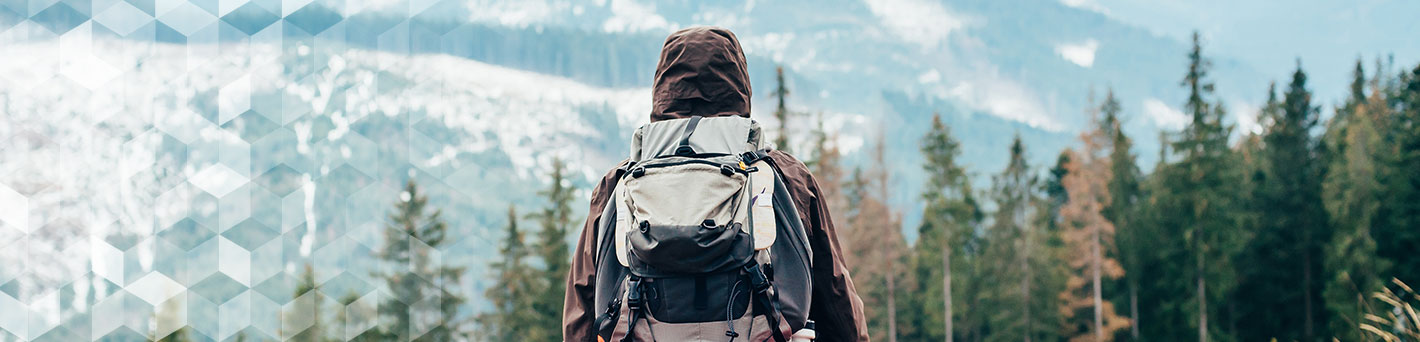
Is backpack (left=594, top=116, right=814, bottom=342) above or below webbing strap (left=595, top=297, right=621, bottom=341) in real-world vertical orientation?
above

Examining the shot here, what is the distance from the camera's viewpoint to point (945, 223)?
41875 millimetres

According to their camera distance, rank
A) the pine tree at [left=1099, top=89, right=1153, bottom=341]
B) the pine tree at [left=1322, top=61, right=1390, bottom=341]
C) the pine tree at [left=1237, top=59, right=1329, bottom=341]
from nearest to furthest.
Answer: the pine tree at [left=1322, top=61, right=1390, bottom=341]
the pine tree at [left=1237, top=59, right=1329, bottom=341]
the pine tree at [left=1099, top=89, right=1153, bottom=341]

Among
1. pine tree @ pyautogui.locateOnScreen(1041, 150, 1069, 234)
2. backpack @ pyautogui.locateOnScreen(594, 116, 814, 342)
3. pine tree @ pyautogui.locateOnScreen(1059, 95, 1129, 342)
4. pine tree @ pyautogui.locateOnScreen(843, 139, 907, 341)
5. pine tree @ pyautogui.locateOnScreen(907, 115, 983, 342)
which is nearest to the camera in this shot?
backpack @ pyautogui.locateOnScreen(594, 116, 814, 342)

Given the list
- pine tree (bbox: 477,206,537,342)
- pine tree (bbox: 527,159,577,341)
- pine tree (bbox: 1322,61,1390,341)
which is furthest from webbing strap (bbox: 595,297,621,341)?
pine tree (bbox: 1322,61,1390,341)

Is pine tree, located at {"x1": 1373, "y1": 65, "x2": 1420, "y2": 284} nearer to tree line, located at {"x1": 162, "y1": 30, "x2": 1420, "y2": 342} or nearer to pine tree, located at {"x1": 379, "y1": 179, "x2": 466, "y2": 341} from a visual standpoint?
tree line, located at {"x1": 162, "y1": 30, "x2": 1420, "y2": 342}

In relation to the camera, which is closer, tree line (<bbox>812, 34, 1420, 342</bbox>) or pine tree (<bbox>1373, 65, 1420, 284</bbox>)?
pine tree (<bbox>1373, 65, 1420, 284</bbox>)

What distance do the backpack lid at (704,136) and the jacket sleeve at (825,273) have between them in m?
0.13

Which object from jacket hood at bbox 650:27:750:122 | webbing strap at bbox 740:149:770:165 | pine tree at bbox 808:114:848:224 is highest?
jacket hood at bbox 650:27:750:122

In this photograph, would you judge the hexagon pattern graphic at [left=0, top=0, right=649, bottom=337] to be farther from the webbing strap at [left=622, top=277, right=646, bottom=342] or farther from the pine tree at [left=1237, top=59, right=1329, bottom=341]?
the pine tree at [left=1237, top=59, right=1329, bottom=341]

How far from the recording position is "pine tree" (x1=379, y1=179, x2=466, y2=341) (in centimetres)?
2519

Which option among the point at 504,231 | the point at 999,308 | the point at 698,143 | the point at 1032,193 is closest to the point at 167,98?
the point at 698,143

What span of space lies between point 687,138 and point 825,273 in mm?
699

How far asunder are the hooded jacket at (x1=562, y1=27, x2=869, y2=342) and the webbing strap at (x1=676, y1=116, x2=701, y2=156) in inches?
4.9

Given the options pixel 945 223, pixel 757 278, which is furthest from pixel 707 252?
pixel 945 223
